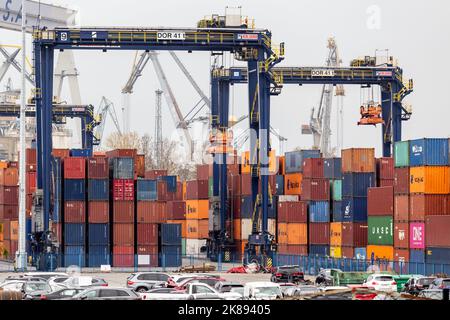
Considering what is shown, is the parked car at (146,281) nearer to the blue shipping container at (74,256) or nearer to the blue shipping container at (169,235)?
the blue shipping container at (74,256)

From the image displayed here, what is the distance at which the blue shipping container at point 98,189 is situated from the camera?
3113 inches

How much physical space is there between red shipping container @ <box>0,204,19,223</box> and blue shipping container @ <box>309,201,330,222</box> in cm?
2725

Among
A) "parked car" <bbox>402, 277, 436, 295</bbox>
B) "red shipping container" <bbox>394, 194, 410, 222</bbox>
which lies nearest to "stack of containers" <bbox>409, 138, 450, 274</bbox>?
"red shipping container" <bbox>394, 194, 410, 222</bbox>

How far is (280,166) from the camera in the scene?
328 ft

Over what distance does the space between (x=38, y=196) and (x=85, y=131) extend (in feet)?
138

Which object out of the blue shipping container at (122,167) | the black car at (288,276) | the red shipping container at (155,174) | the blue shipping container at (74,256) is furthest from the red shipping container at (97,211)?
the red shipping container at (155,174)

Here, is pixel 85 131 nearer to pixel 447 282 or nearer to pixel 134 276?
pixel 134 276

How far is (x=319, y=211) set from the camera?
8569 centimetres

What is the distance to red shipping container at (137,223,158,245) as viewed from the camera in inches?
3169

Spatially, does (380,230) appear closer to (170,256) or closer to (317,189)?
(317,189)

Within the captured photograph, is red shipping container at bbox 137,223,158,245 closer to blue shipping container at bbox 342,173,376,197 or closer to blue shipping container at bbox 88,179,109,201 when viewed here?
blue shipping container at bbox 88,179,109,201
